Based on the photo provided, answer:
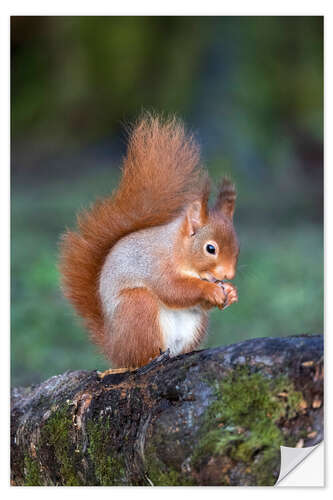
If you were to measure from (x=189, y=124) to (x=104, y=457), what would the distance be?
59.0 inches

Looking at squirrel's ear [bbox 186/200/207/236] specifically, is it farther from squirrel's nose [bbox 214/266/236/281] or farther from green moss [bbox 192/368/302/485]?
green moss [bbox 192/368/302/485]

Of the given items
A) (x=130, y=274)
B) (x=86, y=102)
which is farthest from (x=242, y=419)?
(x=86, y=102)

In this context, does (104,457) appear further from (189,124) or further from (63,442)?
(189,124)

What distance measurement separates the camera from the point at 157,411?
173 centimetres

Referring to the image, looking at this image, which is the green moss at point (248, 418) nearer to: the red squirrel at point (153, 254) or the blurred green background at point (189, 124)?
the red squirrel at point (153, 254)

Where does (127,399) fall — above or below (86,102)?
below

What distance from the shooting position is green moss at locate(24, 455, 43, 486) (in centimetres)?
205

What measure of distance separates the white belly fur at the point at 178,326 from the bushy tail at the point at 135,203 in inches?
10.5

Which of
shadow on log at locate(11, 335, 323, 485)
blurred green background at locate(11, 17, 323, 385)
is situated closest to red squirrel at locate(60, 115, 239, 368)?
shadow on log at locate(11, 335, 323, 485)

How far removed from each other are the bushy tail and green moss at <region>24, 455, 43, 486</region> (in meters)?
0.41

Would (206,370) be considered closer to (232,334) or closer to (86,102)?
(232,334)

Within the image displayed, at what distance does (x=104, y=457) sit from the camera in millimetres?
1862

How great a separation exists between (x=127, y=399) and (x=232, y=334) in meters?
1.47
